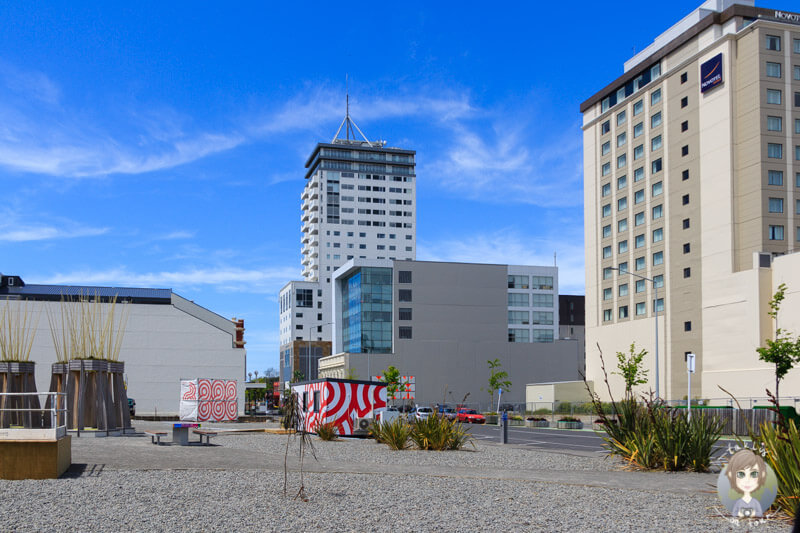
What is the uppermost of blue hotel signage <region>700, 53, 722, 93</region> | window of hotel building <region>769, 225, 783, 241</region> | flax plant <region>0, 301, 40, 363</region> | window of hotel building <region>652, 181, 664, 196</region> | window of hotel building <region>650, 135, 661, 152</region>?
blue hotel signage <region>700, 53, 722, 93</region>

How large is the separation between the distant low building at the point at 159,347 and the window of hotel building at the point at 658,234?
4205 centimetres

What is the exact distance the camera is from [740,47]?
63.3 metres

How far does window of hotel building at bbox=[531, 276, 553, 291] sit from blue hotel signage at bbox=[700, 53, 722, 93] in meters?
55.5

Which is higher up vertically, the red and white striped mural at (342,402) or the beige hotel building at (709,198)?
the beige hotel building at (709,198)

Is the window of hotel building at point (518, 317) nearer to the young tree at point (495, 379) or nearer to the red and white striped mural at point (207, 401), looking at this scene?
the young tree at point (495, 379)

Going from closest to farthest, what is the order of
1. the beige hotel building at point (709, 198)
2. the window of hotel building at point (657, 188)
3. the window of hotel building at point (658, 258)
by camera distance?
the beige hotel building at point (709, 198), the window of hotel building at point (658, 258), the window of hotel building at point (657, 188)

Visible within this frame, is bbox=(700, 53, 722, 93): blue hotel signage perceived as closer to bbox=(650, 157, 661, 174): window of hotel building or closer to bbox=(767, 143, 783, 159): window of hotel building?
bbox=(767, 143, 783, 159): window of hotel building

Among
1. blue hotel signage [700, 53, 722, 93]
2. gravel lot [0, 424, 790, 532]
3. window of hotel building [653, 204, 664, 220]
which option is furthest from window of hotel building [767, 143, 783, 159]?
gravel lot [0, 424, 790, 532]

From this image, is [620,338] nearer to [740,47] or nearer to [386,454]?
[740,47]

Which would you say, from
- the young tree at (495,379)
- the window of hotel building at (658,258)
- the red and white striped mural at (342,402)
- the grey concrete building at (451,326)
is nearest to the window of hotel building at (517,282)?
the grey concrete building at (451,326)

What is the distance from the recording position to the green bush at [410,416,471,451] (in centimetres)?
2261

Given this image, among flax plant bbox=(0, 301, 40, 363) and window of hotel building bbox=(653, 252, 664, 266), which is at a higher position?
window of hotel building bbox=(653, 252, 664, 266)

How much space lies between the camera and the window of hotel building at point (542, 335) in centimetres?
11756

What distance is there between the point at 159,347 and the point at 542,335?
202 ft
